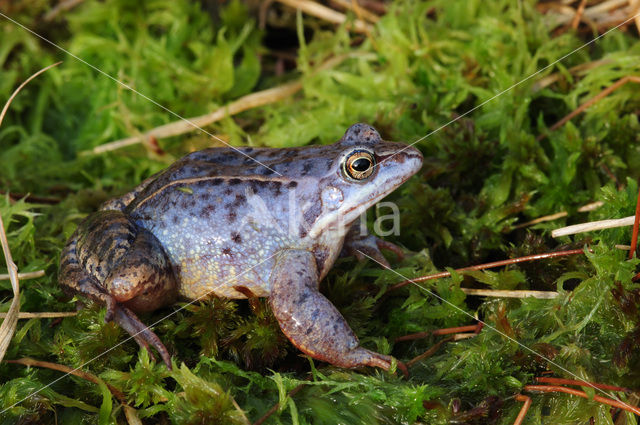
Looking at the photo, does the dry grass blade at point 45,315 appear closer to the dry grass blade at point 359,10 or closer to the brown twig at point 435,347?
the brown twig at point 435,347

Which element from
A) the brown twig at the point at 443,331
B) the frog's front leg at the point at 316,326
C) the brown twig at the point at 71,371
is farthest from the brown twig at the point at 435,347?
the brown twig at the point at 71,371

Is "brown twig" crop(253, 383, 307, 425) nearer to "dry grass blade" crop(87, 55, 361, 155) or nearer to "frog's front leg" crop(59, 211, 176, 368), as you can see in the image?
"frog's front leg" crop(59, 211, 176, 368)

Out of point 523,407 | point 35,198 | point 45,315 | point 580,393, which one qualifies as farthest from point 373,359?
point 35,198

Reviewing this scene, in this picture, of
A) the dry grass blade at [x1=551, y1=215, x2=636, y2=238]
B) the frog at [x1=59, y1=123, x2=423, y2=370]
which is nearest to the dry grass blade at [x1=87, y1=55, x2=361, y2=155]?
the frog at [x1=59, y1=123, x2=423, y2=370]

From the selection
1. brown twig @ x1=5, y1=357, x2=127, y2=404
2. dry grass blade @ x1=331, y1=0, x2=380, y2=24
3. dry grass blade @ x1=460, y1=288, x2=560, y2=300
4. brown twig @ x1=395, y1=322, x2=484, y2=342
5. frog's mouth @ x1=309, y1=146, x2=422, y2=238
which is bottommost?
brown twig @ x1=395, y1=322, x2=484, y2=342

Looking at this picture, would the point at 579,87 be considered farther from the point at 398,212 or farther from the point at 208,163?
the point at 208,163

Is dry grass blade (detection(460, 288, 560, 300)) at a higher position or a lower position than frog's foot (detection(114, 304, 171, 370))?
lower
